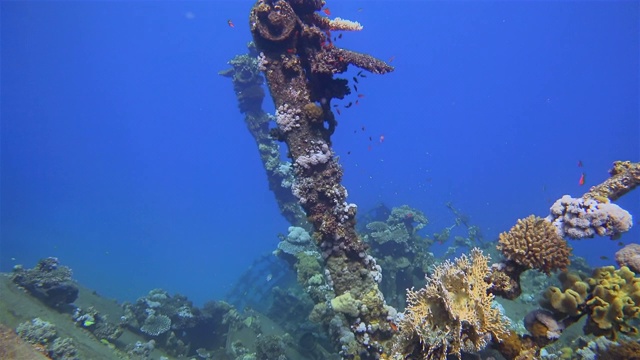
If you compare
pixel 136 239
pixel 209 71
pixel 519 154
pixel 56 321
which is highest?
pixel 209 71

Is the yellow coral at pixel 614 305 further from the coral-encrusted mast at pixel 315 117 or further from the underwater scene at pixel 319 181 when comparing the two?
the coral-encrusted mast at pixel 315 117

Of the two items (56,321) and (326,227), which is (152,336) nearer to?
(56,321)

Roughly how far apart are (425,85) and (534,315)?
172511 mm

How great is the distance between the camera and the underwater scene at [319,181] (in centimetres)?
526

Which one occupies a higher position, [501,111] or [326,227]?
[501,111]

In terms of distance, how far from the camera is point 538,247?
16.4 feet

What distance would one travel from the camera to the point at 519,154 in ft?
456

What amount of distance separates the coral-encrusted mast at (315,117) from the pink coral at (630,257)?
3.82m

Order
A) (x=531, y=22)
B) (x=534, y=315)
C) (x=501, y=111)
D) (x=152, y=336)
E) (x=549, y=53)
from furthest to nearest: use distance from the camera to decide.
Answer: (x=501, y=111)
(x=549, y=53)
(x=531, y=22)
(x=152, y=336)
(x=534, y=315)

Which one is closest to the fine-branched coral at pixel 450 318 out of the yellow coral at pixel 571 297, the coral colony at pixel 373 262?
the coral colony at pixel 373 262

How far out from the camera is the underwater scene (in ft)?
17.3

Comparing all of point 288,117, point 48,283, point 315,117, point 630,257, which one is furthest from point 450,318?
point 48,283

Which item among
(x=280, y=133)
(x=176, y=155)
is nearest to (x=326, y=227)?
(x=280, y=133)

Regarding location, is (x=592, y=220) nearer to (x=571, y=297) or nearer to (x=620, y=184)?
(x=620, y=184)
